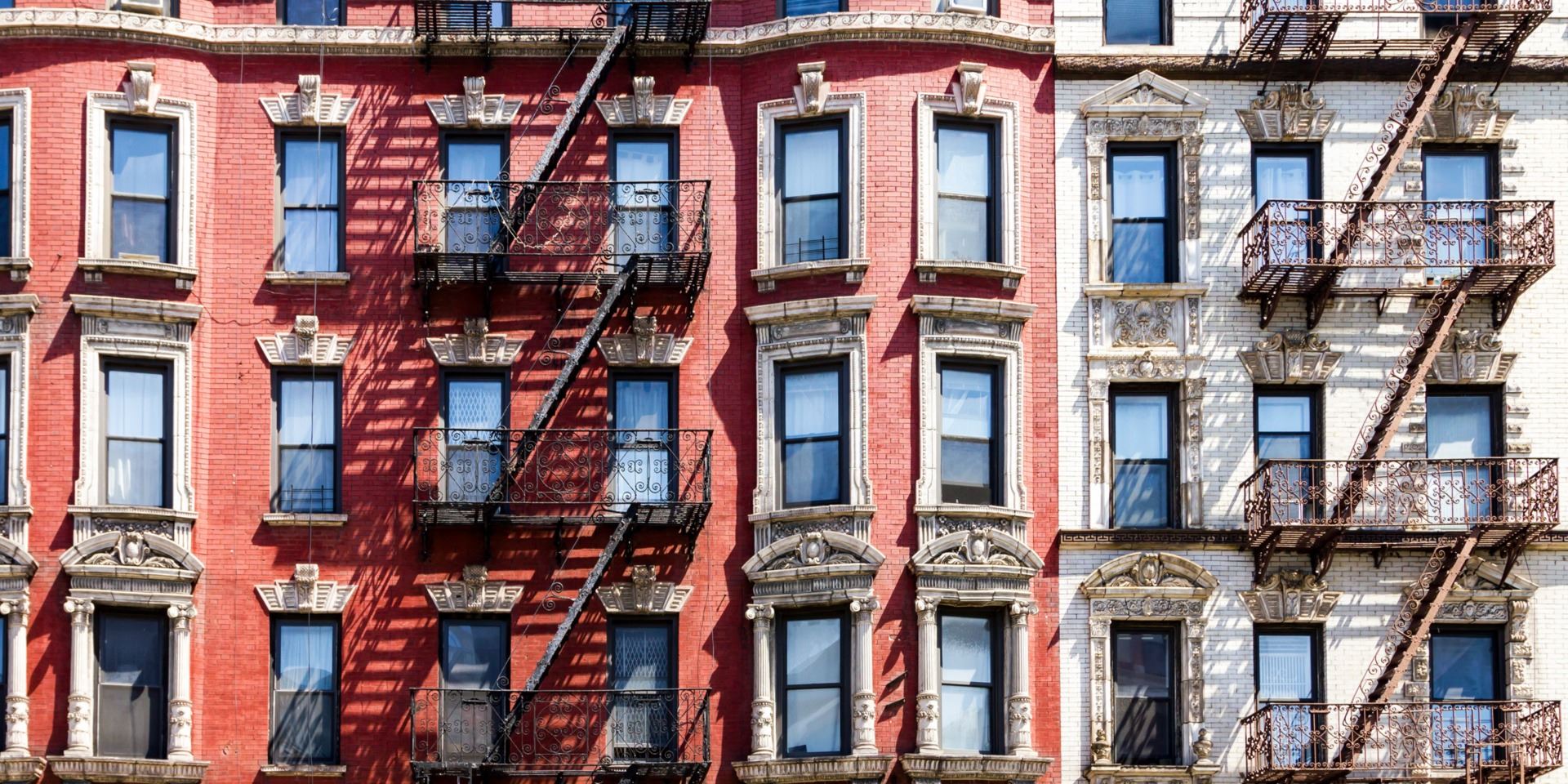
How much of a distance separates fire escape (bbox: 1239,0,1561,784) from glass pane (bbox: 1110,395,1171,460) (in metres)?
1.49

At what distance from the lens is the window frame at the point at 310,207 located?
121ft

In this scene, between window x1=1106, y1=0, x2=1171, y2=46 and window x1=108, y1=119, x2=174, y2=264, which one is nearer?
window x1=108, y1=119, x2=174, y2=264

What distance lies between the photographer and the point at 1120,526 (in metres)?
36.5

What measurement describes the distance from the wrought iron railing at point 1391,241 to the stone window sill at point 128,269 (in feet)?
49.0

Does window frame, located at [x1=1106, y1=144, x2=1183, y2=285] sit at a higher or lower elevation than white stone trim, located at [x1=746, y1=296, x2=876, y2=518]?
higher

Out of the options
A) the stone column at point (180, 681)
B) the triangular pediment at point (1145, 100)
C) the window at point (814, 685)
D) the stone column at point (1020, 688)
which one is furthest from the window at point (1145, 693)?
the stone column at point (180, 681)

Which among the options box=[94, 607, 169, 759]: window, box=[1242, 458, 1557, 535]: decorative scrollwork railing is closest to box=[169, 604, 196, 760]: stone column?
box=[94, 607, 169, 759]: window

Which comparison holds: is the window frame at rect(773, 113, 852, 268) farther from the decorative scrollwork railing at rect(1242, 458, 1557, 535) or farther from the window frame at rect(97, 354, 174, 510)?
the window frame at rect(97, 354, 174, 510)

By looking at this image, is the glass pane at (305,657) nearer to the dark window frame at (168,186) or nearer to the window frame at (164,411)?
the window frame at (164,411)

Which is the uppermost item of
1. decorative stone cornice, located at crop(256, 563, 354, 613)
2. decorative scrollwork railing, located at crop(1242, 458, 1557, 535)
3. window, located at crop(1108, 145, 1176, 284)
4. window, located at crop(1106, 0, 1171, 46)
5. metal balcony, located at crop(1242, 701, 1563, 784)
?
window, located at crop(1106, 0, 1171, 46)

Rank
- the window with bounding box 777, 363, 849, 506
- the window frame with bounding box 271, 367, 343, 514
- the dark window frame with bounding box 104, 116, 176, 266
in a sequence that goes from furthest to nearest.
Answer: the dark window frame with bounding box 104, 116, 176, 266 → the window frame with bounding box 271, 367, 343, 514 → the window with bounding box 777, 363, 849, 506

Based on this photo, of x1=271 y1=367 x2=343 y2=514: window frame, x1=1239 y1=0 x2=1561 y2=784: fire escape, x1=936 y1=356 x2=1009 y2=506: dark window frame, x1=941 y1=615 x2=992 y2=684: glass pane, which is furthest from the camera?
x1=271 y1=367 x2=343 y2=514: window frame

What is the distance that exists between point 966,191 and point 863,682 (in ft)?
23.5

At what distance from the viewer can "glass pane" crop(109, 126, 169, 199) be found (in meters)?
36.8
